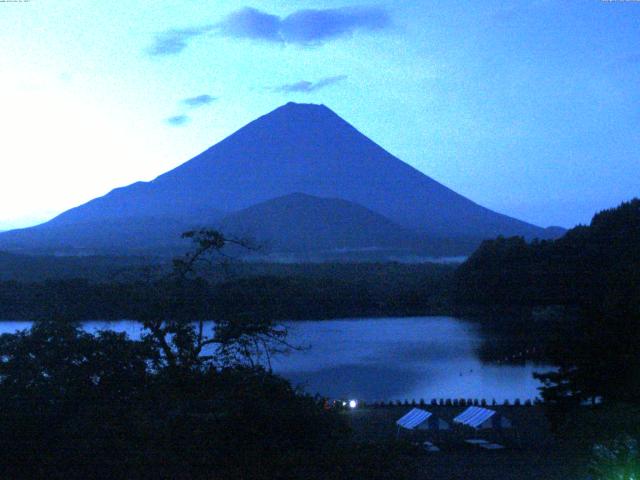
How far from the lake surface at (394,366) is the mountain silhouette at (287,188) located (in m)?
19.3

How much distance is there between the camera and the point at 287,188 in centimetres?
4538

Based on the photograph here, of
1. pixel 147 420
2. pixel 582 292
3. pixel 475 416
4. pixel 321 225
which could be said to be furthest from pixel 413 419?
pixel 321 225

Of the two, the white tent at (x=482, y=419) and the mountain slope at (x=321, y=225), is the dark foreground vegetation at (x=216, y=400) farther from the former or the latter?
the mountain slope at (x=321, y=225)

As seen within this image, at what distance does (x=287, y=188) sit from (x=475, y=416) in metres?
38.2

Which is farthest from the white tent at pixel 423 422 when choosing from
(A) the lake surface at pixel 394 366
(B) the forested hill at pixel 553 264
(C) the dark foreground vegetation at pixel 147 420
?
(B) the forested hill at pixel 553 264

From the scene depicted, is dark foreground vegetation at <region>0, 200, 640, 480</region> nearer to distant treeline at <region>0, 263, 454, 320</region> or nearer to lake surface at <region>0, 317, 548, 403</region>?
distant treeline at <region>0, 263, 454, 320</region>

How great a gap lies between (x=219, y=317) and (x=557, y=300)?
35.2 ft

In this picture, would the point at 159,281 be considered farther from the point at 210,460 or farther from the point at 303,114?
the point at 303,114

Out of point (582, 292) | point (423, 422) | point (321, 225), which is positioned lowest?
point (423, 422)

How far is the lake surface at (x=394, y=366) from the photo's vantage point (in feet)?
35.1

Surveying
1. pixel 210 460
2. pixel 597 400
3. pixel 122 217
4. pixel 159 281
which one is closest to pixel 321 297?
pixel 597 400

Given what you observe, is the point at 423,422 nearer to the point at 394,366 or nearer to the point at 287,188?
the point at 394,366

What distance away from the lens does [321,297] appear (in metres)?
13.1

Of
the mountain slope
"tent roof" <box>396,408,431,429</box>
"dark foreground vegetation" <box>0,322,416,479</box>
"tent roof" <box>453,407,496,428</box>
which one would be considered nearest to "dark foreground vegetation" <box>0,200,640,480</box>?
"dark foreground vegetation" <box>0,322,416,479</box>
